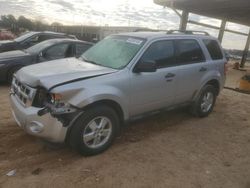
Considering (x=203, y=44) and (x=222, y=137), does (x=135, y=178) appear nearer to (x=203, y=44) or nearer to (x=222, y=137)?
(x=222, y=137)

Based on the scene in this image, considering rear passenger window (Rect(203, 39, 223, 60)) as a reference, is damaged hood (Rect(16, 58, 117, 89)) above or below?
below

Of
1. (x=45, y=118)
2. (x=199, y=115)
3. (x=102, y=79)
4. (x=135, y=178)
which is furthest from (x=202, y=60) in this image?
(x=45, y=118)

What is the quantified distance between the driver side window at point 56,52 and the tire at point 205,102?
183 inches

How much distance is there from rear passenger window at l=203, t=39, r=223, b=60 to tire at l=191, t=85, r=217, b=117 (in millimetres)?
694

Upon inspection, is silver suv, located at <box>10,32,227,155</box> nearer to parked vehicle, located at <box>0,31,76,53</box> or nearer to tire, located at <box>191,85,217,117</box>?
tire, located at <box>191,85,217,117</box>

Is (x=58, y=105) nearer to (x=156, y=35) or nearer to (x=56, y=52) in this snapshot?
(x=156, y=35)

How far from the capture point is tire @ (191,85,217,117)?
6.07 meters

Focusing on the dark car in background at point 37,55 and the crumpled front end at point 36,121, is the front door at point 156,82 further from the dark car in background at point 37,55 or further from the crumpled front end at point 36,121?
the dark car in background at point 37,55

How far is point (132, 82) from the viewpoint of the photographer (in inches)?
175

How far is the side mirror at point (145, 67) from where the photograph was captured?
14.5 ft

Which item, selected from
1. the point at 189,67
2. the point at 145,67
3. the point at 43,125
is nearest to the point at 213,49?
the point at 189,67

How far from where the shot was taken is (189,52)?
18.4 feet

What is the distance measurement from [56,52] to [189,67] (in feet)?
15.7

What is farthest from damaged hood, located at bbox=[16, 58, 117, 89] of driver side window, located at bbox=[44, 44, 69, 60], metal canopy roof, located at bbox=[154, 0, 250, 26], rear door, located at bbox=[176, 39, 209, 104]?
metal canopy roof, located at bbox=[154, 0, 250, 26]
